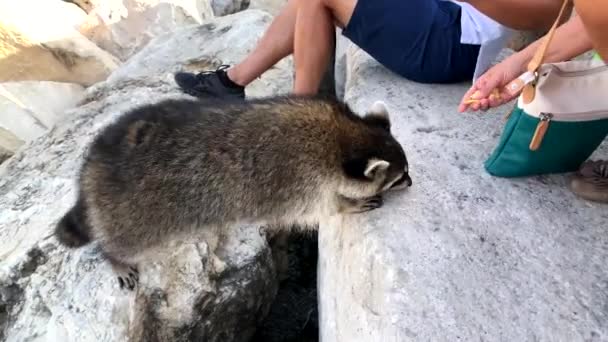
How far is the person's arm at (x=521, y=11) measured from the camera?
124 inches

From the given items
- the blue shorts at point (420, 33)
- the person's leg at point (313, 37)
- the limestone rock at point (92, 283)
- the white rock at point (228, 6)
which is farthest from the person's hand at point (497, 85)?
the white rock at point (228, 6)

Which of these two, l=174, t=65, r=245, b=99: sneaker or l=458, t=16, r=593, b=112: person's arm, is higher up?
l=458, t=16, r=593, b=112: person's arm

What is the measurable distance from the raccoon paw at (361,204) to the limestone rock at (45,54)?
167 inches

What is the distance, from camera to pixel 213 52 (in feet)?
16.9

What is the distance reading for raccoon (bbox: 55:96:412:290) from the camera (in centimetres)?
288

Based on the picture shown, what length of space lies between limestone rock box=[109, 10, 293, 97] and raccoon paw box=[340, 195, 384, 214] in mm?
1940

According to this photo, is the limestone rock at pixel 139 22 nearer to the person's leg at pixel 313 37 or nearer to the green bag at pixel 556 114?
the person's leg at pixel 313 37

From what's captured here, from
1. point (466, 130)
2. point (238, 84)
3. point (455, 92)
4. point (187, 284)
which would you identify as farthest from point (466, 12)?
point (187, 284)

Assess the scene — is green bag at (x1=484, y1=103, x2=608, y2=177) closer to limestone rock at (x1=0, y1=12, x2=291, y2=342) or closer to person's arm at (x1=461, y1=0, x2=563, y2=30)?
person's arm at (x1=461, y1=0, x2=563, y2=30)

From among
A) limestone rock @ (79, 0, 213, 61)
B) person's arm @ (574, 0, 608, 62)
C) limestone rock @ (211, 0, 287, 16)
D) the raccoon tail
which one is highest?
person's arm @ (574, 0, 608, 62)

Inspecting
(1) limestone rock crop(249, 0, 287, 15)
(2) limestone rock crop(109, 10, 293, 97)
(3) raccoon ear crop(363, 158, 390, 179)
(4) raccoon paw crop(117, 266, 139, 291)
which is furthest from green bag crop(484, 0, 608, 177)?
(1) limestone rock crop(249, 0, 287, 15)

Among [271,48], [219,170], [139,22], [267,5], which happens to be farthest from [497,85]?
[139,22]

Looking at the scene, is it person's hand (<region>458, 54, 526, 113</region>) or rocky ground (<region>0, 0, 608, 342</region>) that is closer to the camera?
rocky ground (<region>0, 0, 608, 342</region>)

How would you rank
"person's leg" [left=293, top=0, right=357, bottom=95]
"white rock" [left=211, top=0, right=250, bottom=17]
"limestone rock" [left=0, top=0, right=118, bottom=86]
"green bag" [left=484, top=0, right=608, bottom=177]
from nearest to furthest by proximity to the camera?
"green bag" [left=484, top=0, right=608, bottom=177]
"person's leg" [left=293, top=0, right=357, bottom=95]
"limestone rock" [left=0, top=0, right=118, bottom=86]
"white rock" [left=211, top=0, right=250, bottom=17]
